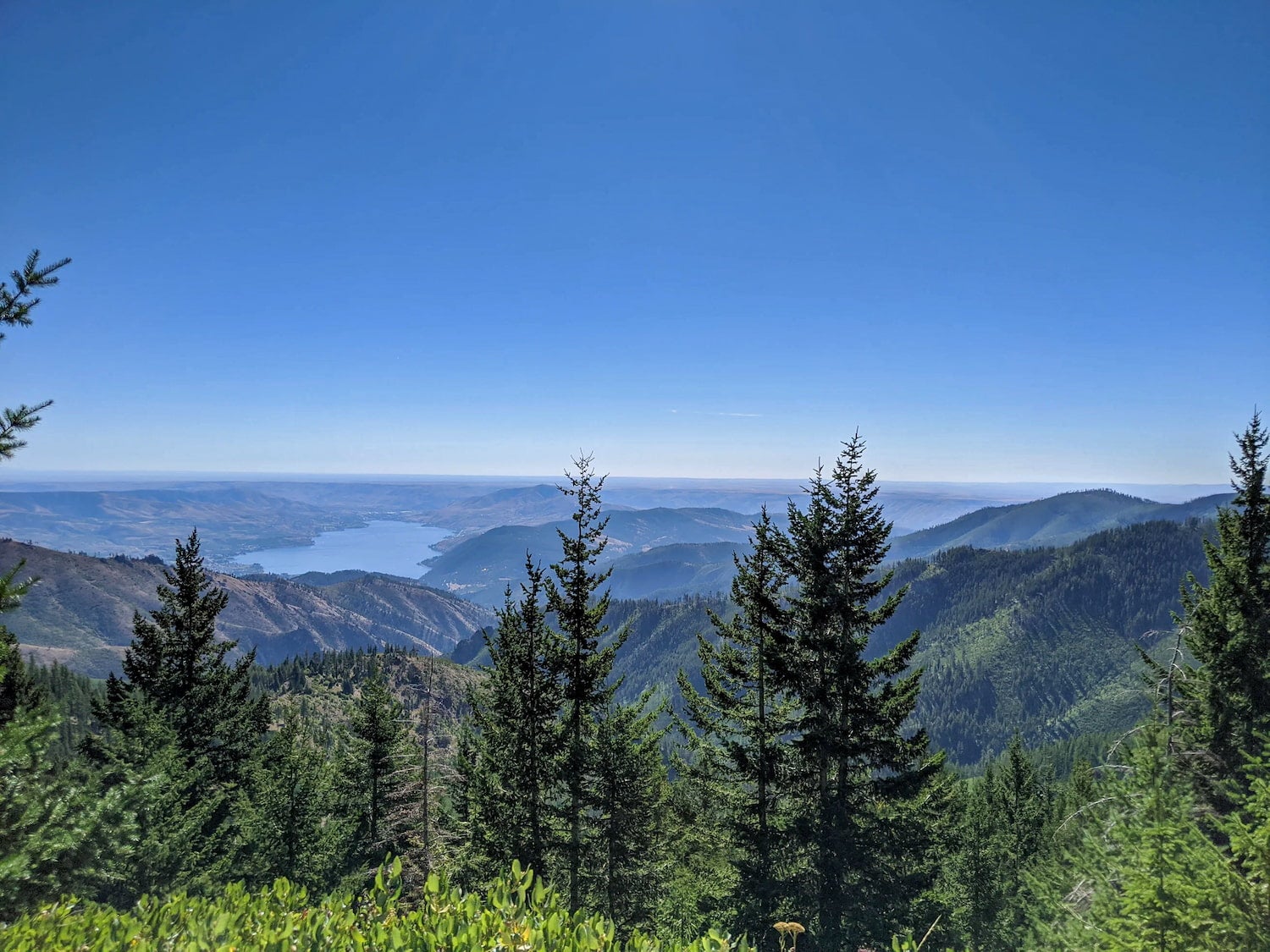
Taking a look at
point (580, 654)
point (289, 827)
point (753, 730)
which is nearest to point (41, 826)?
point (580, 654)

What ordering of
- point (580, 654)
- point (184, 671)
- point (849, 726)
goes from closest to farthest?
1. point (849, 726)
2. point (580, 654)
3. point (184, 671)

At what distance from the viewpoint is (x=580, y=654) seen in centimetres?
1773

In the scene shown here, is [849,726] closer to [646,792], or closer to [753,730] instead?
[753,730]

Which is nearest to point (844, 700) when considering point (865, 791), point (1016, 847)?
point (865, 791)

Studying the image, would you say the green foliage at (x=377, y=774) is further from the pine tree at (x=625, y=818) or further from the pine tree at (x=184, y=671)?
the pine tree at (x=625, y=818)

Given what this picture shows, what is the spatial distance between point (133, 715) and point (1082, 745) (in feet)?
569

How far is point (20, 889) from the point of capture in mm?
5715

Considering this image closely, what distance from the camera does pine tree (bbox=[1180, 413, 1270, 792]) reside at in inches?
585

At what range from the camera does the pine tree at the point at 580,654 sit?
1733 centimetres

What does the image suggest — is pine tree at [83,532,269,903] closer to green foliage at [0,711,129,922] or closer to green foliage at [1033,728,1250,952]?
green foliage at [0,711,129,922]

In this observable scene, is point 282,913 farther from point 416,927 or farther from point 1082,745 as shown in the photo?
point 1082,745

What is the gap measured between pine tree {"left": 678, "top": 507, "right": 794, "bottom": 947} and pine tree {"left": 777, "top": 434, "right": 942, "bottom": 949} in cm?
62

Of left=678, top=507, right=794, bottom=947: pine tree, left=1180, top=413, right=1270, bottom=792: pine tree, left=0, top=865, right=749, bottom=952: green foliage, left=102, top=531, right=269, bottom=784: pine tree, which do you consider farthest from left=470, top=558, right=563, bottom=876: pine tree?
left=1180, top=413, right=1270, bottom=792: pine tree

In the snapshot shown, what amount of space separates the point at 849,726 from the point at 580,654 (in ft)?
25.5
